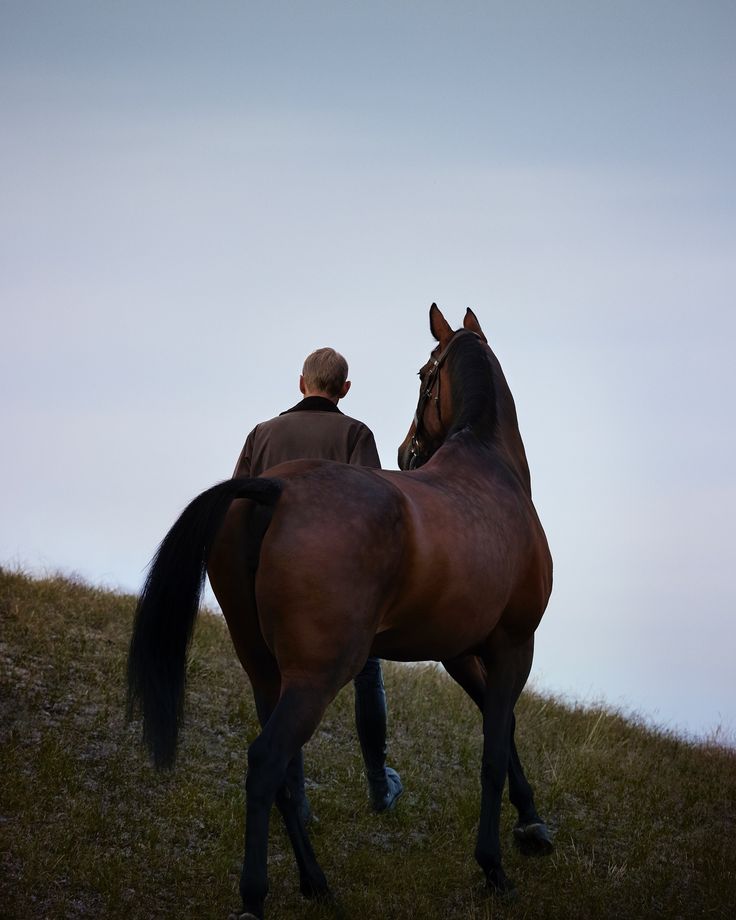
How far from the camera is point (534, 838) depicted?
607 centimetres

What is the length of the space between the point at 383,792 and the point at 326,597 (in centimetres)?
290

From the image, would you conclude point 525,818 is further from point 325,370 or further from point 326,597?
point 325,370

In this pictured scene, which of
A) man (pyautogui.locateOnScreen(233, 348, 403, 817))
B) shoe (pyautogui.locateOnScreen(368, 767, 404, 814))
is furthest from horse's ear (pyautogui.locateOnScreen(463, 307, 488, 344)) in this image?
shoe (pyautogui.locateOnScreen(368, 767, 404, 814))

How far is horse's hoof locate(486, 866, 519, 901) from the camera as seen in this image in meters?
5.27

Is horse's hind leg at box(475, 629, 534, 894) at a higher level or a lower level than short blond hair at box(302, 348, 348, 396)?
lower

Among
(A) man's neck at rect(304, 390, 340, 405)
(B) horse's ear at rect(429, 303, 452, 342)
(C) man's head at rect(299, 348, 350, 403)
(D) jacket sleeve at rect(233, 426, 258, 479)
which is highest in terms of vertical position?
(B) horse's ear at rect(429, 303, 452, 342)

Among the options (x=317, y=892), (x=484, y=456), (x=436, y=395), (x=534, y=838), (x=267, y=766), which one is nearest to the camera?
(x=267, y=766)

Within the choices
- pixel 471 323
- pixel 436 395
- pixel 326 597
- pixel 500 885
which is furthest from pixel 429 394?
pixel 500 885

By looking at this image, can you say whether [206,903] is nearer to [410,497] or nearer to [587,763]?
Answer: [410,497]

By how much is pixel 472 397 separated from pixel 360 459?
851 millimetres

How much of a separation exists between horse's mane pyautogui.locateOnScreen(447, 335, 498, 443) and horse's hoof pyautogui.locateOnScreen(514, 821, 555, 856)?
2.35 meters

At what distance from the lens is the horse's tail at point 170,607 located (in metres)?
4.45

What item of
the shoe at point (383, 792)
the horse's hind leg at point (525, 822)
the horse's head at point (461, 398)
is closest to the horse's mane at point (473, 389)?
the horse's head at point (461, 398)

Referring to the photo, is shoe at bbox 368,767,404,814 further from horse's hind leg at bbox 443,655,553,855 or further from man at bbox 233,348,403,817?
horse's hind leg at bbox 443,655,553,855
